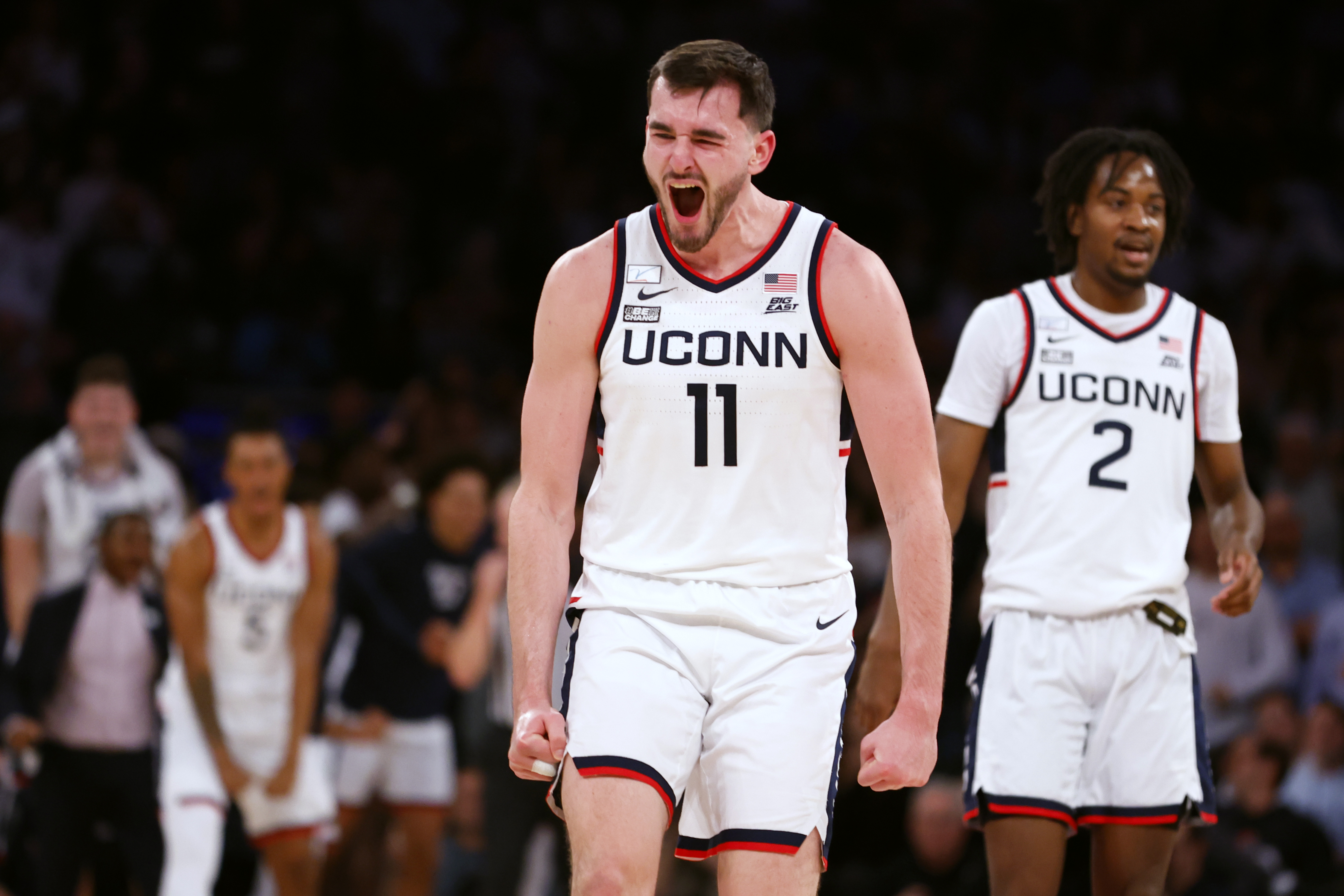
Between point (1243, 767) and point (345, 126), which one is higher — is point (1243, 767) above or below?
below

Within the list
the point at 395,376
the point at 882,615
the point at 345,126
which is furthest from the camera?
the point at 345,126

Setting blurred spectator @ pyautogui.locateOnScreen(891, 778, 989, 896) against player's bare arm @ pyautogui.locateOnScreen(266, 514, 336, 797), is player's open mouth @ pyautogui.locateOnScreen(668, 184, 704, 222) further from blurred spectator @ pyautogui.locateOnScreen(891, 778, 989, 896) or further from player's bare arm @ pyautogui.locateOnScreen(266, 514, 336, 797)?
blurred spectator @ pyautogui.locateOnScreen(891, 778, 989, 896)

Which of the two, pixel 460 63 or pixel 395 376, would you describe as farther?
pixel 460 63

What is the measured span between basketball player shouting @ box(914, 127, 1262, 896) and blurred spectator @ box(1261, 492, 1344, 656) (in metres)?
4.89

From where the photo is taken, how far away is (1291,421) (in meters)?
10.9

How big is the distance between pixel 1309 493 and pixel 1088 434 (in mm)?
6134

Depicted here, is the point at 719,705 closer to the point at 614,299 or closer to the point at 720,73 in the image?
the point at 614,299

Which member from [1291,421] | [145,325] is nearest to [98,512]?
[145,325]

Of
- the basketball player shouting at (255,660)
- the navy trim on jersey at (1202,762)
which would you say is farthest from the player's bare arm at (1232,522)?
the basketball player shouting at (255,660)

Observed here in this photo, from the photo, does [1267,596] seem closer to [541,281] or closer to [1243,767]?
[1243,767]

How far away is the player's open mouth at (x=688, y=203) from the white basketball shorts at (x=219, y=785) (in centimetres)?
503

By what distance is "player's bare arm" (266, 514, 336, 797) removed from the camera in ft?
27.6

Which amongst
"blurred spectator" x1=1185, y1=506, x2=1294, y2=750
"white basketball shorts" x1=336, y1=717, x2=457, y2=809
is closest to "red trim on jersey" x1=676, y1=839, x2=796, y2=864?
"white basketball shorts" x1=336, y1=717, x2=457, y2=809

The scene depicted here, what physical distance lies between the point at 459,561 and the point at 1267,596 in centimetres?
460
